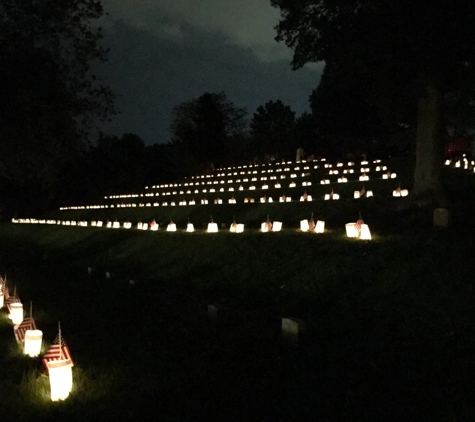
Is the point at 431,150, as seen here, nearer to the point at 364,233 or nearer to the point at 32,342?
the point at 364,233

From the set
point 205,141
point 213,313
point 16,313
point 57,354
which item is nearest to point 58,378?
point 57,354

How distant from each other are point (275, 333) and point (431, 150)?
781cm

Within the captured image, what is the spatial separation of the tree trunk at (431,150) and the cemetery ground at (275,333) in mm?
610

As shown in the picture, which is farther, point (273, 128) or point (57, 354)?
point (273, 128)

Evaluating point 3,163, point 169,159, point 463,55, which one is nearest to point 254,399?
point 3,163

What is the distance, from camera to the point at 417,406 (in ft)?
14.9

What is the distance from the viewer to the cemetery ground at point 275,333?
15.9 ft

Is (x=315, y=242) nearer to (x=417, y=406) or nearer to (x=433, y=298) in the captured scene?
(x=433, y=298)

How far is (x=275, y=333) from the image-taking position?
23.8ft

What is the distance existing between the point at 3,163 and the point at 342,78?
8806 millimetres

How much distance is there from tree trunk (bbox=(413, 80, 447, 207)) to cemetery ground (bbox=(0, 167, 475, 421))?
2.00ft

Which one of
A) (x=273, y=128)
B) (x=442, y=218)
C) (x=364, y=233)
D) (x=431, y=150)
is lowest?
(x=364, y=233)

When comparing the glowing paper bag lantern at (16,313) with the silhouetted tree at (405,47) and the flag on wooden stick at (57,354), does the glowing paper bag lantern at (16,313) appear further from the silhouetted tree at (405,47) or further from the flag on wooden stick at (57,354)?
the silhouetted tree at (405,47)

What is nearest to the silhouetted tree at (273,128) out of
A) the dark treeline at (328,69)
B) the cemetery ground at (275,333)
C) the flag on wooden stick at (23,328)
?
the dark treeline at (328,69)
